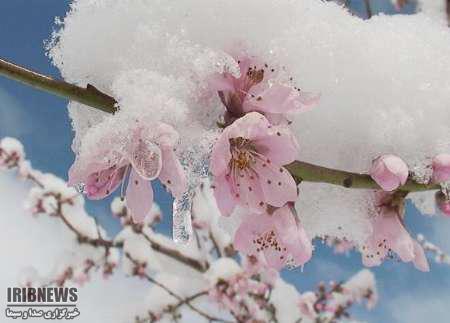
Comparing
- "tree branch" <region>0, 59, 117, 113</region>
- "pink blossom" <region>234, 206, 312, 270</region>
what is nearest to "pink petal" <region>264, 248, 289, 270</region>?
"pink blossom" <region>234, 206, 312, 270</region>

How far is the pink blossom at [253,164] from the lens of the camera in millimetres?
592

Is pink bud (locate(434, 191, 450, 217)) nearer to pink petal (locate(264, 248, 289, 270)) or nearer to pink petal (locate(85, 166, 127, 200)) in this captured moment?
pink petal (locate(264, 248, 289, 270))

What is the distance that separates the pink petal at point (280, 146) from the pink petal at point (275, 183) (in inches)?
0.6

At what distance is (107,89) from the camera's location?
627 mm

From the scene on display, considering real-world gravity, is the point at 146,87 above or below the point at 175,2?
below

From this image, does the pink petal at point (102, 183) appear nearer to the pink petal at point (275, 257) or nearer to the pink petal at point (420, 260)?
the pink petal at point (275, 257)

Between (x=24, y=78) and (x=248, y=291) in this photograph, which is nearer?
(x=24, y=78)

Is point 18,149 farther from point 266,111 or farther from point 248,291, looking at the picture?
point 266,111

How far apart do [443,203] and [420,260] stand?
0.38 feet

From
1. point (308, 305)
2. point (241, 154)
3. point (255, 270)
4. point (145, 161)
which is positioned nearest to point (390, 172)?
point (241, 154)

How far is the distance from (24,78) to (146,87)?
12 cm

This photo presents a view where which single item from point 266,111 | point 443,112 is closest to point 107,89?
point 266,111

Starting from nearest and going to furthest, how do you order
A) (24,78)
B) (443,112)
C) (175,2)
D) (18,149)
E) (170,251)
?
1. (24,78)
2. (175,2)
3. (443,112)
4. (170,251)
5. (18,149)

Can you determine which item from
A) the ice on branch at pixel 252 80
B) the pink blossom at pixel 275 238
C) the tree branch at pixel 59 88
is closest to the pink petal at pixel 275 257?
the pink blossom at pixel 275 238
